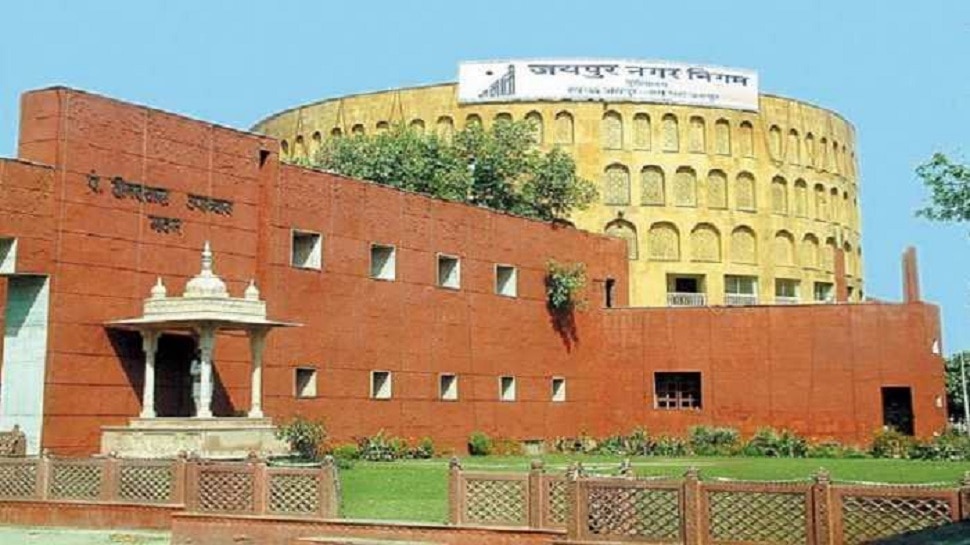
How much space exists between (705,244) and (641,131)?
5.82 m

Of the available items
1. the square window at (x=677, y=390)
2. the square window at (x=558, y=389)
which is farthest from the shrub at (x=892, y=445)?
the square window at (x=558, y=389)

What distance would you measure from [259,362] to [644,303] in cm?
2911

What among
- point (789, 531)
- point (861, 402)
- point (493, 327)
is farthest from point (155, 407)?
point (861, 402)

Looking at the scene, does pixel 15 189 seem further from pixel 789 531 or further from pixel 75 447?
pixel 789 531

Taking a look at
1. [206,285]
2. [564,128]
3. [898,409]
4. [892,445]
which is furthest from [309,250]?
[564,128]

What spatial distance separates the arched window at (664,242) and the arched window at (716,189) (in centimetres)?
224

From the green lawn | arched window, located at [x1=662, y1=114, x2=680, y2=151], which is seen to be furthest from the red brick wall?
arched window, located at [x1=662, y1=114, x2=680, y2=151]

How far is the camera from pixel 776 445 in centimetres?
3195

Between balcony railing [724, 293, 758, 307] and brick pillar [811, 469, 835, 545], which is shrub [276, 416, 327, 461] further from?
balcony railing [724, 293, 758, 307]

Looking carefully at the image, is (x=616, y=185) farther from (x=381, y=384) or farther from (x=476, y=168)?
(x=381, y=384)

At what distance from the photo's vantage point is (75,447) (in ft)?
64.4

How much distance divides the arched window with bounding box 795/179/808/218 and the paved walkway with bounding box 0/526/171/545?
4367 centimetres

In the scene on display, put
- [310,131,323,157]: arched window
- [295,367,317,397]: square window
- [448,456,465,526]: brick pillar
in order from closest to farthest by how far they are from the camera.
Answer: [448,456,465,526]: brick pillar < [295,367,317,397]: square window < [310,131,323,157]: arched window

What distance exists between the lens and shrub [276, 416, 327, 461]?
22.5 m
